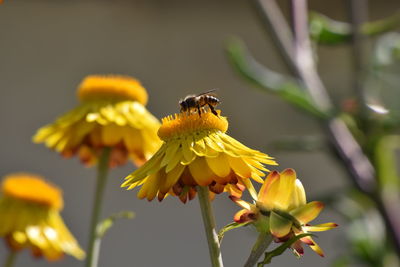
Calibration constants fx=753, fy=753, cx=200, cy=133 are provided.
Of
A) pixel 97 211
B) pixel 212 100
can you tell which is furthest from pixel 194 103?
pixel 97 211

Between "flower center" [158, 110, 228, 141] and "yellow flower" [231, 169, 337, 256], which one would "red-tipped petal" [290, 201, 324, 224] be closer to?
"yellow flower" [231, 169, 337, 256]

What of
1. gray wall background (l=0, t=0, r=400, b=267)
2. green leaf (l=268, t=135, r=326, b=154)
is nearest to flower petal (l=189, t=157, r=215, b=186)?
green leaf (l=268, t=135, r=326, b=154)

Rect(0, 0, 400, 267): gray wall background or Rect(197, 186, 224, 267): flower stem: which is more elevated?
Rect(0, 0, 400, 267): gray wall background

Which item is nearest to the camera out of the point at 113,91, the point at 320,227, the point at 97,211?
the point at 320,227

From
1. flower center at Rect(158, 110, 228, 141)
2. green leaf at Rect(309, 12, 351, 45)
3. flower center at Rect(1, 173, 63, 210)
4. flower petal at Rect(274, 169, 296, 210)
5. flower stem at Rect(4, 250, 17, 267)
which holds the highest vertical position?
green leaf at Rect(309, 12, 351, 45)

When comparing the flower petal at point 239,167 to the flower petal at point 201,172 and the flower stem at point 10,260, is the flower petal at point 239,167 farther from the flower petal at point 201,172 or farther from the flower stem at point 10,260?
the flower stem at point 10,260

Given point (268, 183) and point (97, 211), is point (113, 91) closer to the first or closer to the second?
point (97, 211)

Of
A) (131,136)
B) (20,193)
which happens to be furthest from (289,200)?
(20,193)
